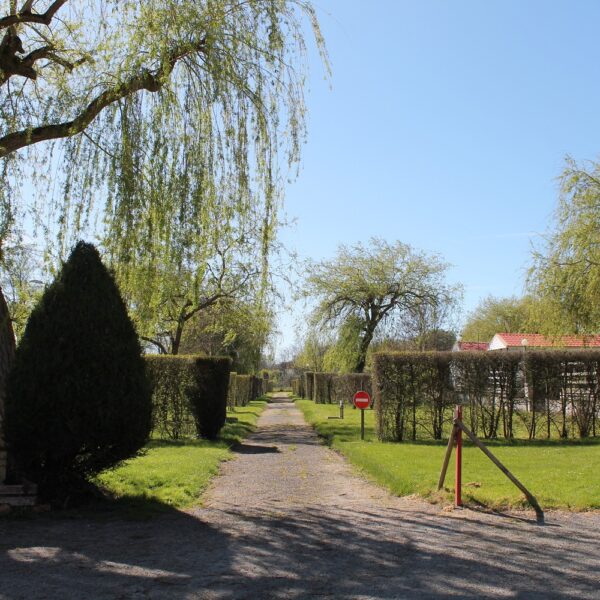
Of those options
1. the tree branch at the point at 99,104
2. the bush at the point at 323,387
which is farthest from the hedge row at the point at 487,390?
the bush at the point at 323,387

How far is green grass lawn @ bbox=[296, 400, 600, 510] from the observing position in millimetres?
7855

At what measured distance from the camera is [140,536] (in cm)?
624

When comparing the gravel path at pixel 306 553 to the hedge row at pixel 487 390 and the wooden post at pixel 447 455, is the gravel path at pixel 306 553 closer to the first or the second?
the wooden post at pixel 447 455

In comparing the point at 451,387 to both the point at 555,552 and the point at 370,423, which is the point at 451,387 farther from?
the point at 555,552

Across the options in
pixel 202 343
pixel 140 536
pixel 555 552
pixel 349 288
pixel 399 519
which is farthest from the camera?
pixel 202 343

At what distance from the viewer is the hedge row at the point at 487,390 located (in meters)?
15.3

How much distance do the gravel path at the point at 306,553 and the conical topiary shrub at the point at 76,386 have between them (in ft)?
2.41

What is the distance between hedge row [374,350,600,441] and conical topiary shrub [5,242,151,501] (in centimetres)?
887

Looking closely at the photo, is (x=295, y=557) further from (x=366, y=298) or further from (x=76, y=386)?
(x=366, y=298)

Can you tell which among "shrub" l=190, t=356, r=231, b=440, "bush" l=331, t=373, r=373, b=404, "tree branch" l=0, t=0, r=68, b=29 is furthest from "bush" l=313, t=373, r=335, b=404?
"tree branch" l=0, t=0, r=68, b=29

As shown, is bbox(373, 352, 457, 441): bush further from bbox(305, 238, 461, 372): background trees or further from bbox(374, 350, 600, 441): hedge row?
bbox(305, 238, 461, 372): background trees

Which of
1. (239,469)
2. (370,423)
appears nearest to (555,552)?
(239,469)

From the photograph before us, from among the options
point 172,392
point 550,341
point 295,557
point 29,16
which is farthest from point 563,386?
point 29,16

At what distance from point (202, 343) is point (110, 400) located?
4023 cm
